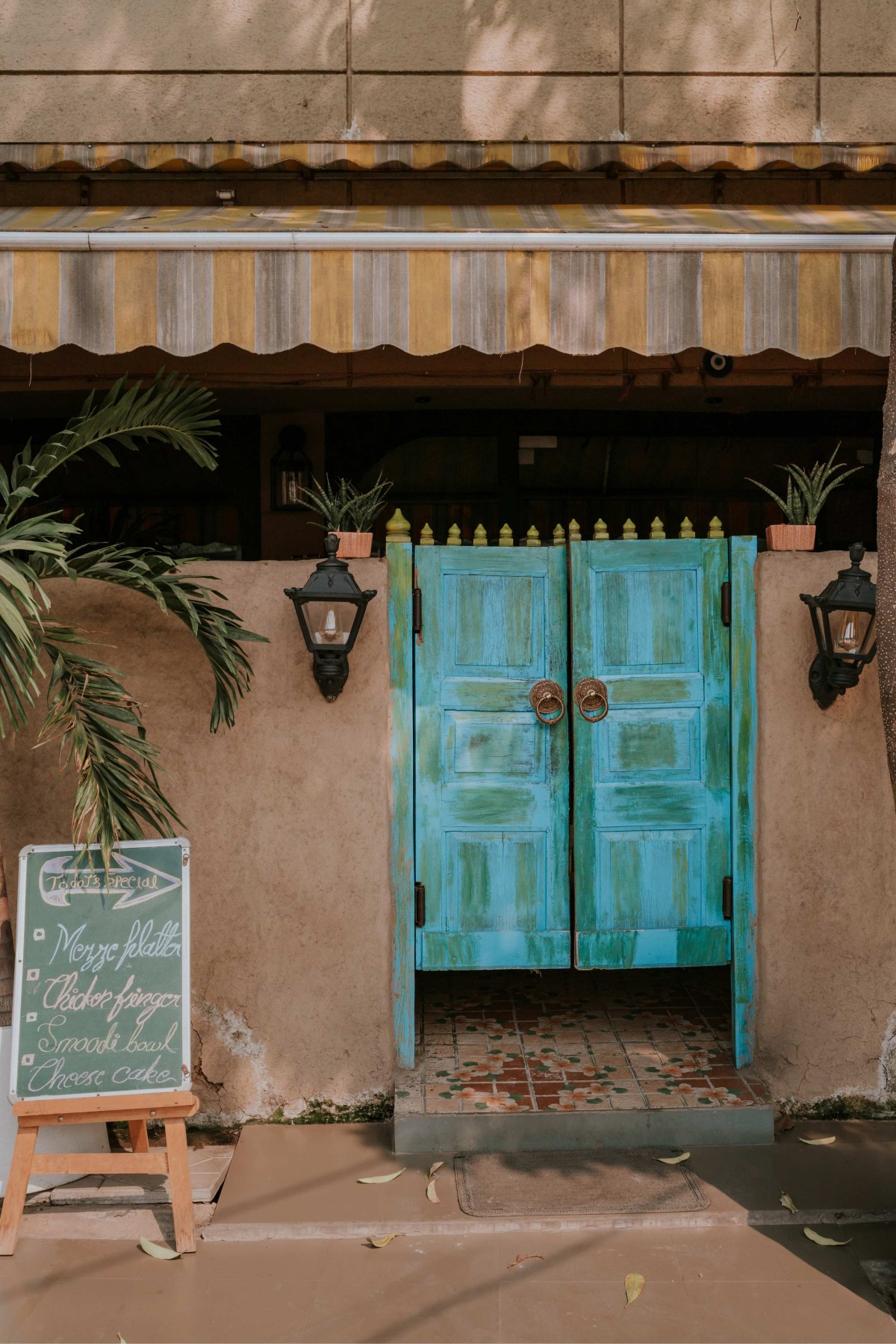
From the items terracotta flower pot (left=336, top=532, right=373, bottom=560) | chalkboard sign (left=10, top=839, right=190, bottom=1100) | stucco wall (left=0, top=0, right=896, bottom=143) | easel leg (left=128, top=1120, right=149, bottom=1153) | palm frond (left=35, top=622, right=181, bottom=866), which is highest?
stucco wall (left=0, top=0, right=896, bottom=143)

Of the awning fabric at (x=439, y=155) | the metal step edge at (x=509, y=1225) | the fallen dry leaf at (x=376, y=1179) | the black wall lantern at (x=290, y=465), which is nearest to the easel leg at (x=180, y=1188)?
the metal step edge at (x=509, y=1225)

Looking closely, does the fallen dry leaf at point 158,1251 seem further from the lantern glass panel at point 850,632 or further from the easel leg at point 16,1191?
the lantern glass panel at point 850,632

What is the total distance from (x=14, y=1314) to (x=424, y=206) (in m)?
5.41

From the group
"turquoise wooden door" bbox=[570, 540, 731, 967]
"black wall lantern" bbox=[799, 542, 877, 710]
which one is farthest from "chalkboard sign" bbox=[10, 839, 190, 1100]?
"black wall lantern" bbox=[799, 542, 877, 710]

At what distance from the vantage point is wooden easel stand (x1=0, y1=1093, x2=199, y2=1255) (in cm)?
345

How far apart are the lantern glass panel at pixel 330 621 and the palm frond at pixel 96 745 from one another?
792mm

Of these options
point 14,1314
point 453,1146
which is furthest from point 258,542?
point 14,1314

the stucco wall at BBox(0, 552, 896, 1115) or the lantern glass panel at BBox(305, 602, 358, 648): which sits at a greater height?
the lantern glass panel at BBox(305, 602, 358, 648)

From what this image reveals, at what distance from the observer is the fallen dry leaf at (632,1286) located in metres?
3.18

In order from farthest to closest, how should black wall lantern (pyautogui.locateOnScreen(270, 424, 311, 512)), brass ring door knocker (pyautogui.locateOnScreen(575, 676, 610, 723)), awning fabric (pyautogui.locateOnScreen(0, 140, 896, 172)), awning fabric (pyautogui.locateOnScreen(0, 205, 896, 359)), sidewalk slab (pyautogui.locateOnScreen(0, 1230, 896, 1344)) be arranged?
black wall lantern (pyautogui.locateOnScreen(270, 424, 311, 512)) < awning fabric (pyautogui.locateOnScreen(0, 140, 896, 172)) < brass ring door knocker (pyautogui.locateOnScreen(575, 676, 610, 723)) < awning fabric (pyautogui.locateOnScreen(0, 205, 896, 359)) < sidewalk slab (pyautogui.locateOnScreen(0, 1230, 896, 1344))

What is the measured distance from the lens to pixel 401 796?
14.4ft

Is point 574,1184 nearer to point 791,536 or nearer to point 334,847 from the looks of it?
point 334,847

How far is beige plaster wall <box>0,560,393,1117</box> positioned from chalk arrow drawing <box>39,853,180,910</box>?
624 millimetres

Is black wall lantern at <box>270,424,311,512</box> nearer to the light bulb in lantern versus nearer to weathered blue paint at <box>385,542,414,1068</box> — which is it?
weathered blue paint at <box>385,542,414,1068</box>
